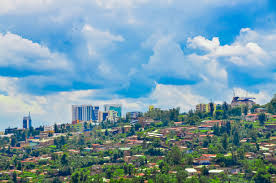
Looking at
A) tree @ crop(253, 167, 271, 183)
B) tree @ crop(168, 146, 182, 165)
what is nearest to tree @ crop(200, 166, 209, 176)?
tree @ crop(168, 146, 182, 165)

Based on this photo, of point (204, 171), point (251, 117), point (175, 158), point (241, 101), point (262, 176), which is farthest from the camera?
point (241, 101)

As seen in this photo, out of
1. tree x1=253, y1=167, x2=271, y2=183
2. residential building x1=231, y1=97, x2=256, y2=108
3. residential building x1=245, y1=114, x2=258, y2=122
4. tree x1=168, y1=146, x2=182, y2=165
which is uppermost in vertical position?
residential building x1=231, y1=97, x2=256, y2=108

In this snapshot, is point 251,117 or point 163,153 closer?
point 163,153

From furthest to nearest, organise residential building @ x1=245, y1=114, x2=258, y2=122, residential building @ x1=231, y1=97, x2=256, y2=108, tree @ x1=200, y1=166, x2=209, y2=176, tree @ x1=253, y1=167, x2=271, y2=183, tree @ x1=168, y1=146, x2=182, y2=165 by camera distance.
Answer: residential building @ x1=231, y1=97, x2=256, y2=108
residential building @ x1=245, y1=114, x2=258, y2=122
tree @ x1=168, y1=146, x2=182, y2=165
tree @ x1=200, y1=166, x2=209, y2=176
tree @ x1=253, y1=167, x2=271, y2=183

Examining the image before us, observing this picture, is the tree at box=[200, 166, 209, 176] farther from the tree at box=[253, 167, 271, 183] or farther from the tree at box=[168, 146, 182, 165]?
the tree at box=[253, 167, 271, 183]

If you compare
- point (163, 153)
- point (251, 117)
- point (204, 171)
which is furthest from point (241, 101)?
point (204, 171)

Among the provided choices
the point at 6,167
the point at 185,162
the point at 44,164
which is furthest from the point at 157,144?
the point at 6,167

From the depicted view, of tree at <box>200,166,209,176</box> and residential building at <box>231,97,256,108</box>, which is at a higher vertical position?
residential building at <box>231,97,256,108</box>

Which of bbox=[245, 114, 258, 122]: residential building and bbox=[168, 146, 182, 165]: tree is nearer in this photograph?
bbox=[168, 146, 182, 165]: tree

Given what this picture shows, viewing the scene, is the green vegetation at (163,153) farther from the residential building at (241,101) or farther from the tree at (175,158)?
the residential building at (241,101)

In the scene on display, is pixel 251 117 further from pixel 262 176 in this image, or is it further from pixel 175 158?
pixel 262 176

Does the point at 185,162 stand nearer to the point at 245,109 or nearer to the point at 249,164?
the point at 249,164

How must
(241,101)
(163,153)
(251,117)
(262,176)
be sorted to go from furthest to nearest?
1. (241,101)
2. (251,117)
3. (163,153)
4. (262,176)

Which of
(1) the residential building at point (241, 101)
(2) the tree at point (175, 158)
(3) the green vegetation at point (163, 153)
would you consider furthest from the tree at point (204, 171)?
(1) the residential building at point (241, 101)
